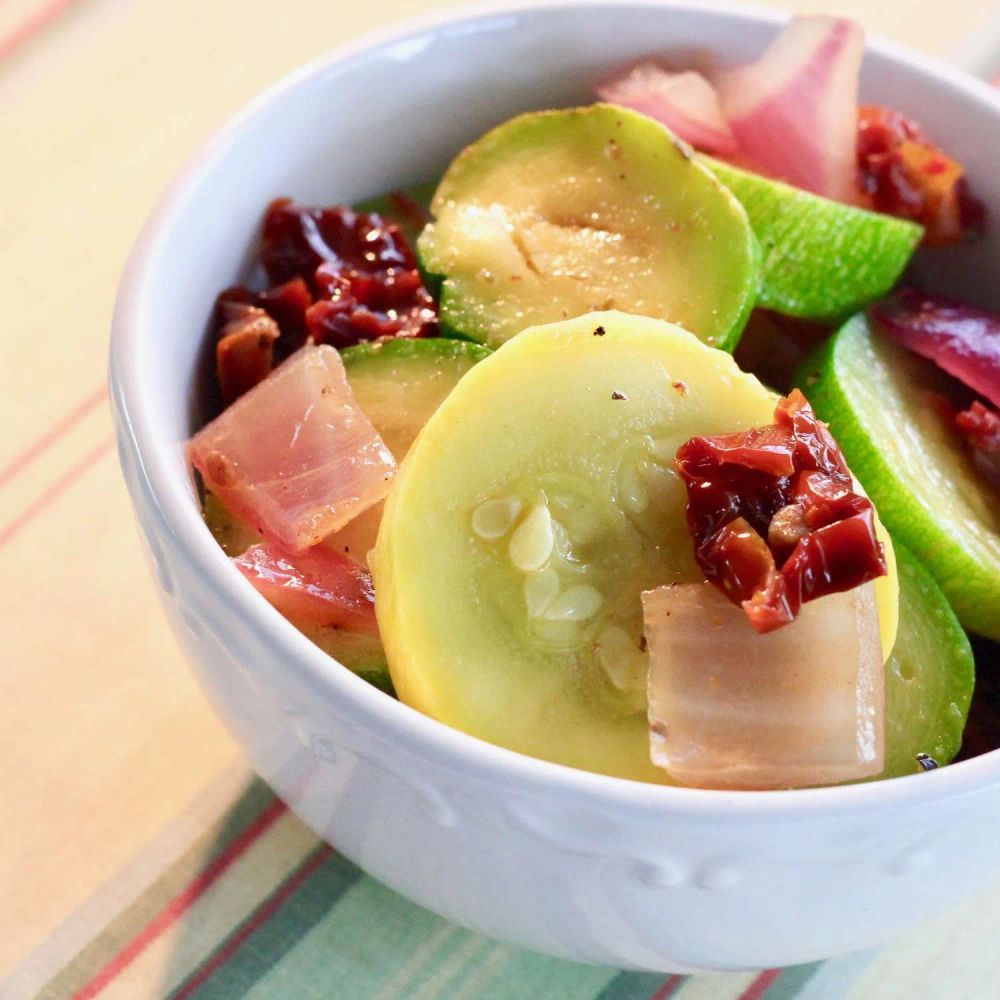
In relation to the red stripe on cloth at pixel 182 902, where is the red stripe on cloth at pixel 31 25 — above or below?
above

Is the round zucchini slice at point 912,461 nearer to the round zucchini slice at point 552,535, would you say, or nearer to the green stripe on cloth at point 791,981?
the round zucchini slice at point 552,535

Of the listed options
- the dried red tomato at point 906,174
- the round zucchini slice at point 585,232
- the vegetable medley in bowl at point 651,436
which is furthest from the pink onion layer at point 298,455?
the dried red tomato at point 906,174

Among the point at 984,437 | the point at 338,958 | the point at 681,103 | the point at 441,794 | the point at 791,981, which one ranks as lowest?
the point at 791,981

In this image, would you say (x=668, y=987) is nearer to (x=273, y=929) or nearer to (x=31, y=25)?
(x=273, y=929)

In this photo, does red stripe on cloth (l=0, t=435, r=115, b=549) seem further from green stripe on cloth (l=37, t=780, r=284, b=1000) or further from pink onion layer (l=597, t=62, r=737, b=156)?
pink onion layer (l=597, t=62, r=737, b=156)

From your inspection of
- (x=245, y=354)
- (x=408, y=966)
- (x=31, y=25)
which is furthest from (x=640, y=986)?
(x=31, y=25)

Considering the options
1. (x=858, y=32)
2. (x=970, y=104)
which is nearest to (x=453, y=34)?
(x=858, y=32)
